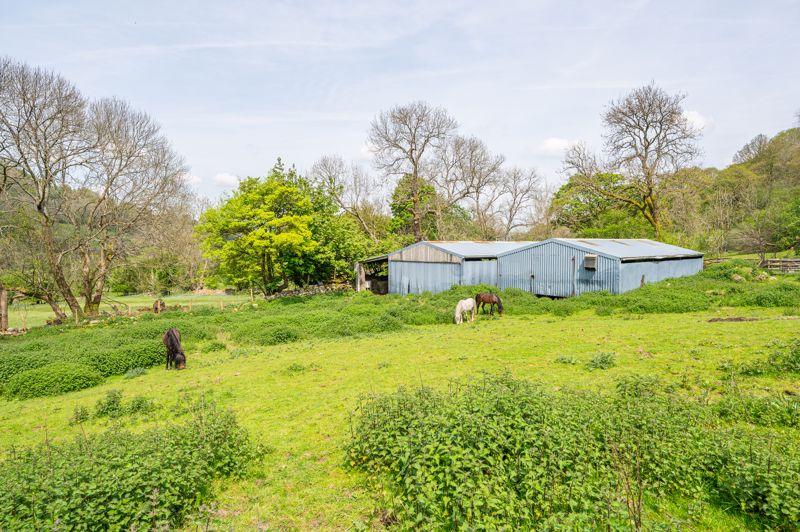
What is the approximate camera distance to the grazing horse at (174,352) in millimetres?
13828

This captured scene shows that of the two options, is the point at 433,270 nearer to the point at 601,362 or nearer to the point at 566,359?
the point at 566,359

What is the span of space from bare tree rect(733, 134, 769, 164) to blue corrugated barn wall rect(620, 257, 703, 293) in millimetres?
44752

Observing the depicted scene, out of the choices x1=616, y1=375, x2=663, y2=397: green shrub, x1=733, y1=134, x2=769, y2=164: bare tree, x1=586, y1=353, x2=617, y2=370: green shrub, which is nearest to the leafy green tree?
x1=586, y1=353, x2=617, y2=370: green shrub

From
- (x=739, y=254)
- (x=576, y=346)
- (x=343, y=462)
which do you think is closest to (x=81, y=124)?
(x=343, y=462)

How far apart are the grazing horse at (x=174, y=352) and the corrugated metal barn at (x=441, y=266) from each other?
54.4 ft

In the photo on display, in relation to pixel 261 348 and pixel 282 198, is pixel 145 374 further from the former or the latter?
pixel 282 198

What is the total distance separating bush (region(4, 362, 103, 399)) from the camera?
11539 mm

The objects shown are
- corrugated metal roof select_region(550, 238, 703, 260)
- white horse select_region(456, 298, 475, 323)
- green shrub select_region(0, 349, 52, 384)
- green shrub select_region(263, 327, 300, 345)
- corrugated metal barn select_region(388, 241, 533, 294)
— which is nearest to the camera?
green shrub select_region(0, 349, 52, 384)

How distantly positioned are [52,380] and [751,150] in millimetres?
84481

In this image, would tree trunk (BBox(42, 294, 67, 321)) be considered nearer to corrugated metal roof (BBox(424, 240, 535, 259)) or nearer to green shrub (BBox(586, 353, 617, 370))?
corrugated metal roof (BBox(424, 240, 535, 259))

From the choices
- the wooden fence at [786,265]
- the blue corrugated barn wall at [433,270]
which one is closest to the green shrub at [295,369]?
the blue corrugated barn wall at [433,270]

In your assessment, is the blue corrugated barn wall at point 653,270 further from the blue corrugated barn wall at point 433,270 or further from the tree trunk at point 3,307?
the tree trunk at point 3,307

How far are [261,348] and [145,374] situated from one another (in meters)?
3.93

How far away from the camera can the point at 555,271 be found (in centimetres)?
2380
